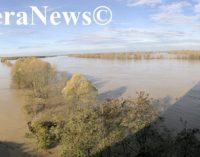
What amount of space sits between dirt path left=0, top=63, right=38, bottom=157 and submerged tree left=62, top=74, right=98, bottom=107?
153 inches

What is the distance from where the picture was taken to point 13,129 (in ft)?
80.6

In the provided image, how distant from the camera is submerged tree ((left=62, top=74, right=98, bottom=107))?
27.2m

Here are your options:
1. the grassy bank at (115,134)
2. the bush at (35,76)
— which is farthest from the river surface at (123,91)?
the grassy bank at (115,134)

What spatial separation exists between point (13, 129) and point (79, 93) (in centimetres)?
588

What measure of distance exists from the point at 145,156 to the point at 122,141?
1364 millimetres

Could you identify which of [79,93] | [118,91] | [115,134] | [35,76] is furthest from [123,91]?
[115,134]

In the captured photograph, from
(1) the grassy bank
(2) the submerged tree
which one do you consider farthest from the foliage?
(2) the submerged tree

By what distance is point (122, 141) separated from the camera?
639 inches

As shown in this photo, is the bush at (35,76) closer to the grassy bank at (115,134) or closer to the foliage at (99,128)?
the grassy bank at (115,134)

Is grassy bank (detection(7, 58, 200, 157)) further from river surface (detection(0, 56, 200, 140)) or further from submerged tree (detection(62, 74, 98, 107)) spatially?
submerged tree (detection(62, 74, 98, 107))

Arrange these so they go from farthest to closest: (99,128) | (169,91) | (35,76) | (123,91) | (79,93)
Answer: (123,91), (35,76), (169,91), (79,93), (99,128)

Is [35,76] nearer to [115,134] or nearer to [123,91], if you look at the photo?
[123,91]

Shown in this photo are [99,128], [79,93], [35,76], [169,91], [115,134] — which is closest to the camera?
[99,128]

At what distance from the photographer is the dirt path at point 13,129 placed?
65.4 feet
